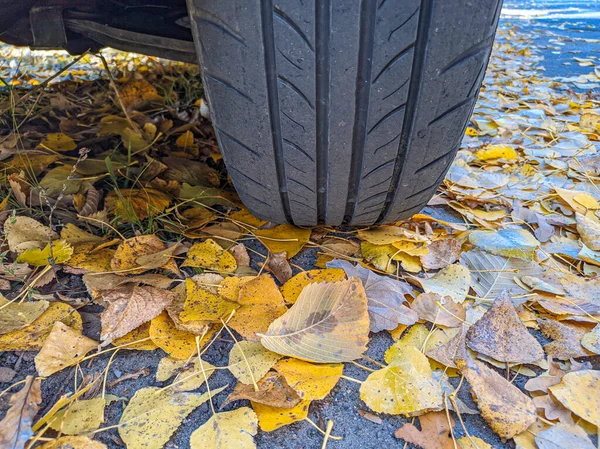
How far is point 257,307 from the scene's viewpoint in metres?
0.82

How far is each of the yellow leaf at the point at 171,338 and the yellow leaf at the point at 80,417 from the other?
0.13 m

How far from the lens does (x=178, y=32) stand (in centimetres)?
119

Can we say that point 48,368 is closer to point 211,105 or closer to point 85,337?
point 85,337

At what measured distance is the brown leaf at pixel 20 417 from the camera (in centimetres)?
58

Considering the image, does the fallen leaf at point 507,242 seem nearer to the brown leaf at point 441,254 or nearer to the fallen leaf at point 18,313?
the brown leaf at point 441,254

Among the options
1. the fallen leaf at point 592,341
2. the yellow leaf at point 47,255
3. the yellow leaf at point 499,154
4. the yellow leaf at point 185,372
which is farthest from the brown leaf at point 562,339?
the yellow leaf at point 47,255

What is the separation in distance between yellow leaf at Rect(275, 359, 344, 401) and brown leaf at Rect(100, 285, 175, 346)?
0.83 ft

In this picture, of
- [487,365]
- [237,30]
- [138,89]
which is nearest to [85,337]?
[237,30]

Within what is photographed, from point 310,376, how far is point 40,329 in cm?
48

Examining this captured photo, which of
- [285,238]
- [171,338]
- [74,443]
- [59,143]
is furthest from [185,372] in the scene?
[59,143]

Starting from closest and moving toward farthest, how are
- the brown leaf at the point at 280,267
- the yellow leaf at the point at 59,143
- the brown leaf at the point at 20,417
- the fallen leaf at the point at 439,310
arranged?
the brown leaf at the point at 20,417 → the fallen leaf at the point at 439,310 → the brown leaf at the point at 280,267 → the yellow leaf at the point at 59,143

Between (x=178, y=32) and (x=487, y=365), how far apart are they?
1.07 meters

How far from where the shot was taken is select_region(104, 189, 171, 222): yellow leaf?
42.1 inches

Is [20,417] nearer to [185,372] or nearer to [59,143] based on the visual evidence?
[185,372]
